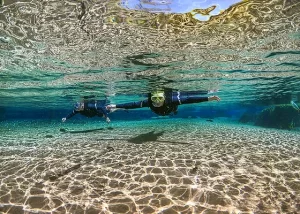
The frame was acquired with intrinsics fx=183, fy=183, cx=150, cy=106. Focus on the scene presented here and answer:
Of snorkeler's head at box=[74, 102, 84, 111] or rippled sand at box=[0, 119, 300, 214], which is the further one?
snorkeler's head at box=[74, 102, 84, 111]

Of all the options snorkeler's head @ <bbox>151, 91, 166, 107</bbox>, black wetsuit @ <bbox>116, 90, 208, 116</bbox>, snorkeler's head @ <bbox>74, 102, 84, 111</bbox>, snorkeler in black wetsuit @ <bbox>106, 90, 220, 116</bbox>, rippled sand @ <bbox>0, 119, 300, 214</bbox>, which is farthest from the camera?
snorkeler's head @ <bbox>74, 102, 84, 111</bbox>

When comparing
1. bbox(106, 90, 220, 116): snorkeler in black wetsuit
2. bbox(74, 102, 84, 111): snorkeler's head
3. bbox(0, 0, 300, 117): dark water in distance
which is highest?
bbox(0, 0, 300, 117): dark water in distance

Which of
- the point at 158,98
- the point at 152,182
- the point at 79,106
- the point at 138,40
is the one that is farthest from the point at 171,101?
the point at 79,106

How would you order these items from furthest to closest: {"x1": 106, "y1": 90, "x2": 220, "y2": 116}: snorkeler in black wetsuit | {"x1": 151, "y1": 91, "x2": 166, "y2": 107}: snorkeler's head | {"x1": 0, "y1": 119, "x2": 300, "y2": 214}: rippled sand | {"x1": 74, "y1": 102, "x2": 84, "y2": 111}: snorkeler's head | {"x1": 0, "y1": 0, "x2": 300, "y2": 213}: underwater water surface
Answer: {"x1": 74, "y1": 102, "x2": 84, "y2": 111}: snorkeler's head
{"x1": 151, "y1": 91, "x2": 166, "y2": 107}: snorkeler's head
{"x1": 106, "y1": 90, "x2": 220, "y2": 116}: snorkeler in black wetsuit
{"x1": 0, "y1": 0, "x2": 300, "y2": 213}: underwater water surface
{"x1": 0, "y1": 119, "x2": 300, "y2": 214}: rippled sand

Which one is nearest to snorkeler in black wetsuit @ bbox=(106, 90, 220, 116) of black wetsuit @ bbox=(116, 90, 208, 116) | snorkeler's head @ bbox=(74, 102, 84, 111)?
black wetsuit @ bbox=(116, 90, 208, 116)

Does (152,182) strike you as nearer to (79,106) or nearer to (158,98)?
(158,98)

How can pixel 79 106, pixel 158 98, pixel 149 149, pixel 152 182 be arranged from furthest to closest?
pixel 79 106 → pixel 149 149 → pixel 158 98 → pixel 152 182

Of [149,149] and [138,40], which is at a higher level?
[138,40]

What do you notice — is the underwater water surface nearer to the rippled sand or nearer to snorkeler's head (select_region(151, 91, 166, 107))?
the rippled sand

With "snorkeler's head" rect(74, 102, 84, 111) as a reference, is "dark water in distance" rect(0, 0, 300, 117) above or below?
above

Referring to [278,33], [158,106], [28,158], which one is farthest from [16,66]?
[278,33]

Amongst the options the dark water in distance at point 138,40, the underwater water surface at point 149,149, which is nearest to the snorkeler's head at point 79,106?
the dark water in distance at point 138,40

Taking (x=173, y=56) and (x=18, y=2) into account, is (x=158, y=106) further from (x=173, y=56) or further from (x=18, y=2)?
(x=18, y=2)

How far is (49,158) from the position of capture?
29.7ft
